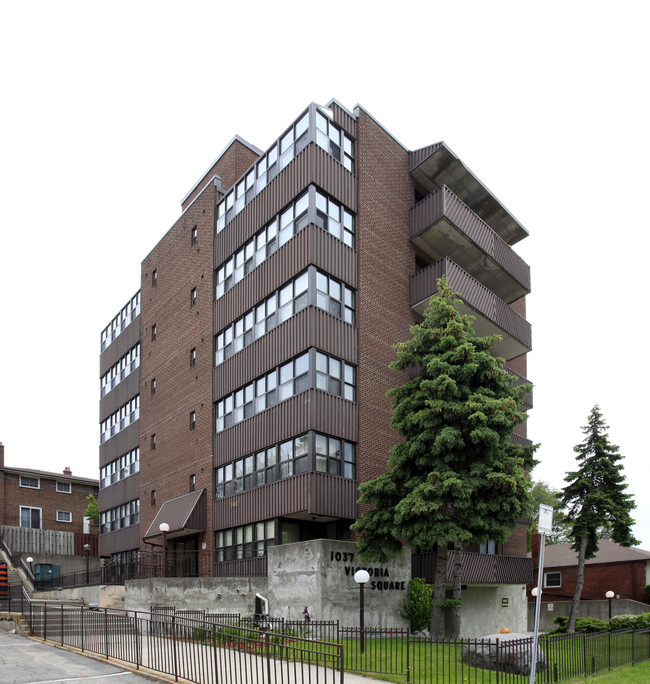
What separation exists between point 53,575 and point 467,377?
33.2 metres

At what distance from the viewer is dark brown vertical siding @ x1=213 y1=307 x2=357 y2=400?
77.5 feet

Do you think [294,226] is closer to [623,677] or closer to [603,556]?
[623,677]

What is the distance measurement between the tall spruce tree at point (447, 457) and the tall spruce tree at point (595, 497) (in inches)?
346

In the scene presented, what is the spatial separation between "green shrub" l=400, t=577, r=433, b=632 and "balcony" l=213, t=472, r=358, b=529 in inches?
116

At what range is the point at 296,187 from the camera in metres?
25.5

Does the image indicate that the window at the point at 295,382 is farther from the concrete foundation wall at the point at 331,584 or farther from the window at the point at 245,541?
the concrete foundation wall at the point at 331,584

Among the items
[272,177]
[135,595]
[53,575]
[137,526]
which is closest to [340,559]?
[135,595]

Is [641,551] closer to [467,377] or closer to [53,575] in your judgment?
[467,377]

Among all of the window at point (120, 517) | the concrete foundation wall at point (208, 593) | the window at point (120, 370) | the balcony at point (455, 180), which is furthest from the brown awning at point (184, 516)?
the balcony at point (455, 180)

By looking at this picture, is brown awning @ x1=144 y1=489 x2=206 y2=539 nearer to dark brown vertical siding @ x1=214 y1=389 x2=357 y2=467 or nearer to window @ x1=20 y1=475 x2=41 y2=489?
dark brown vertical siding @ x1=214 y1=389 x2=357 y2=467

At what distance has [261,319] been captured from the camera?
Result: 86.9 feet

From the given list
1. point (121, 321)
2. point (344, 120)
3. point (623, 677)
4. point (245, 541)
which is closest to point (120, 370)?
point (121, 321)

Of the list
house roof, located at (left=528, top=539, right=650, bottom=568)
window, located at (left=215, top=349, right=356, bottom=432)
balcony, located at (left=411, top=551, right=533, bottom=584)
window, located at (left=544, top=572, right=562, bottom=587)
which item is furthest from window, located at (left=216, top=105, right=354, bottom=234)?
window, located at (left=544, top=572, right=562, bottom=587)

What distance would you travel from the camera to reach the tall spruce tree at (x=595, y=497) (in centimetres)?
2858
